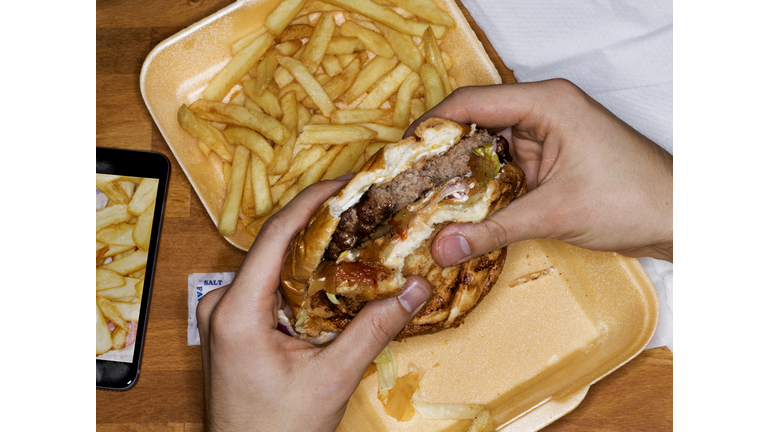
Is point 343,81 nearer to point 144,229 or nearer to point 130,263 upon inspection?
point 144,229

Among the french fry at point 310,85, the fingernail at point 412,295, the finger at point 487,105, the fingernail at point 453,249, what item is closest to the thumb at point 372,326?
the fingernail at point 412,295

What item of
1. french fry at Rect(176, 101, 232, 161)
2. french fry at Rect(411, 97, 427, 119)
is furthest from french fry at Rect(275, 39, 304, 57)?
french fry at Rect(411, 97, 427, 119)

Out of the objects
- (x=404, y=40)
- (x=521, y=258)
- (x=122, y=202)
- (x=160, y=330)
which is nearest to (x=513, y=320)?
(x=521, y=258)

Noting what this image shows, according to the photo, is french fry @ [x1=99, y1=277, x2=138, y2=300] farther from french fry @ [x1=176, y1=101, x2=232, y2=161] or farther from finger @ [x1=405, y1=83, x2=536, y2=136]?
finger @ [x1=405, y1=83, x2=536, y2=136]

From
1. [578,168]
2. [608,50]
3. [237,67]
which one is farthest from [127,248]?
[608,50]

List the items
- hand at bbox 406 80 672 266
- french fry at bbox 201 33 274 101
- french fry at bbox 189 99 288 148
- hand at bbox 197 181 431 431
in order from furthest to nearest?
french fry at bbox 201 33 274 101, french fry at bbox 189 99 288 148, hand at bbox 406 80 672 266, hand at bbox 197 181 431 431

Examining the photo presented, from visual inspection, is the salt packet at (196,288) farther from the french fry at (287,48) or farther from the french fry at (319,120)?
the french fry at (287,48)

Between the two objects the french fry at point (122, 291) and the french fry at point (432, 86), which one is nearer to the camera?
the french fry at point (432, 86)
